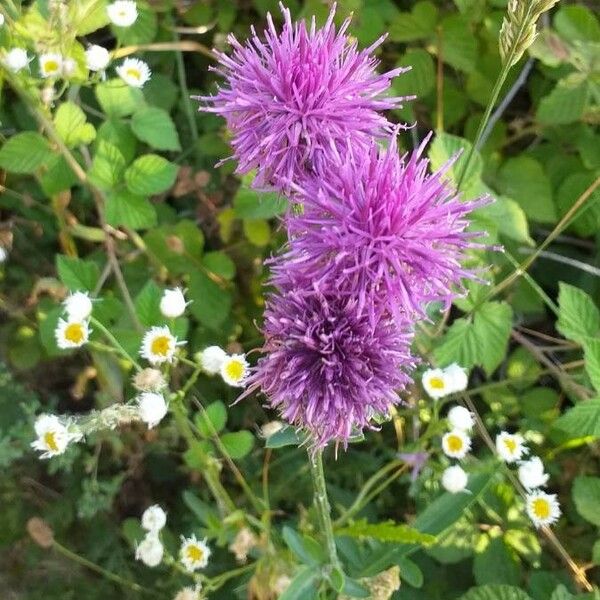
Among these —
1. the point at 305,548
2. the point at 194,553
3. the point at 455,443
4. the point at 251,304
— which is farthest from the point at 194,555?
the point at 251,304

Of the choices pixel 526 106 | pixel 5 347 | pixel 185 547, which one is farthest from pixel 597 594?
pixel 5 347

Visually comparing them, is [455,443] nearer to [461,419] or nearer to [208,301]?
[461,419]

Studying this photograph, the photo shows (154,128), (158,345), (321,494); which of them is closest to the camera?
(321,494)

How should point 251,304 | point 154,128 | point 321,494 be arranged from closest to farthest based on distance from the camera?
1. point 321,494
2. point 154,128
3. point 251,304

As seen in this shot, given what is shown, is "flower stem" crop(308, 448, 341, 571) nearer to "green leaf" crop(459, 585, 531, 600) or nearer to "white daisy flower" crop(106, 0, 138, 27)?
"green leaf" crop(459, 585, 531, 600)

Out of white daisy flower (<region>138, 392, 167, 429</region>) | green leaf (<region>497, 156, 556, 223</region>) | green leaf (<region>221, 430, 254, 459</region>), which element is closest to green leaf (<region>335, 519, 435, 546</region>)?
green leaf (<region>221, 430, 254, 459</region>)

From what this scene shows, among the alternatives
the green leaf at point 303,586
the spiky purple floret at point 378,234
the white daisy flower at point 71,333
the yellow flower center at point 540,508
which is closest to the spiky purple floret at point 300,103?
the spiky purple floret at point 378,234

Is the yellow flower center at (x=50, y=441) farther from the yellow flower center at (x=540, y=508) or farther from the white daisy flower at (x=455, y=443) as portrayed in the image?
the yellow flower center at (x=540, y=508)
